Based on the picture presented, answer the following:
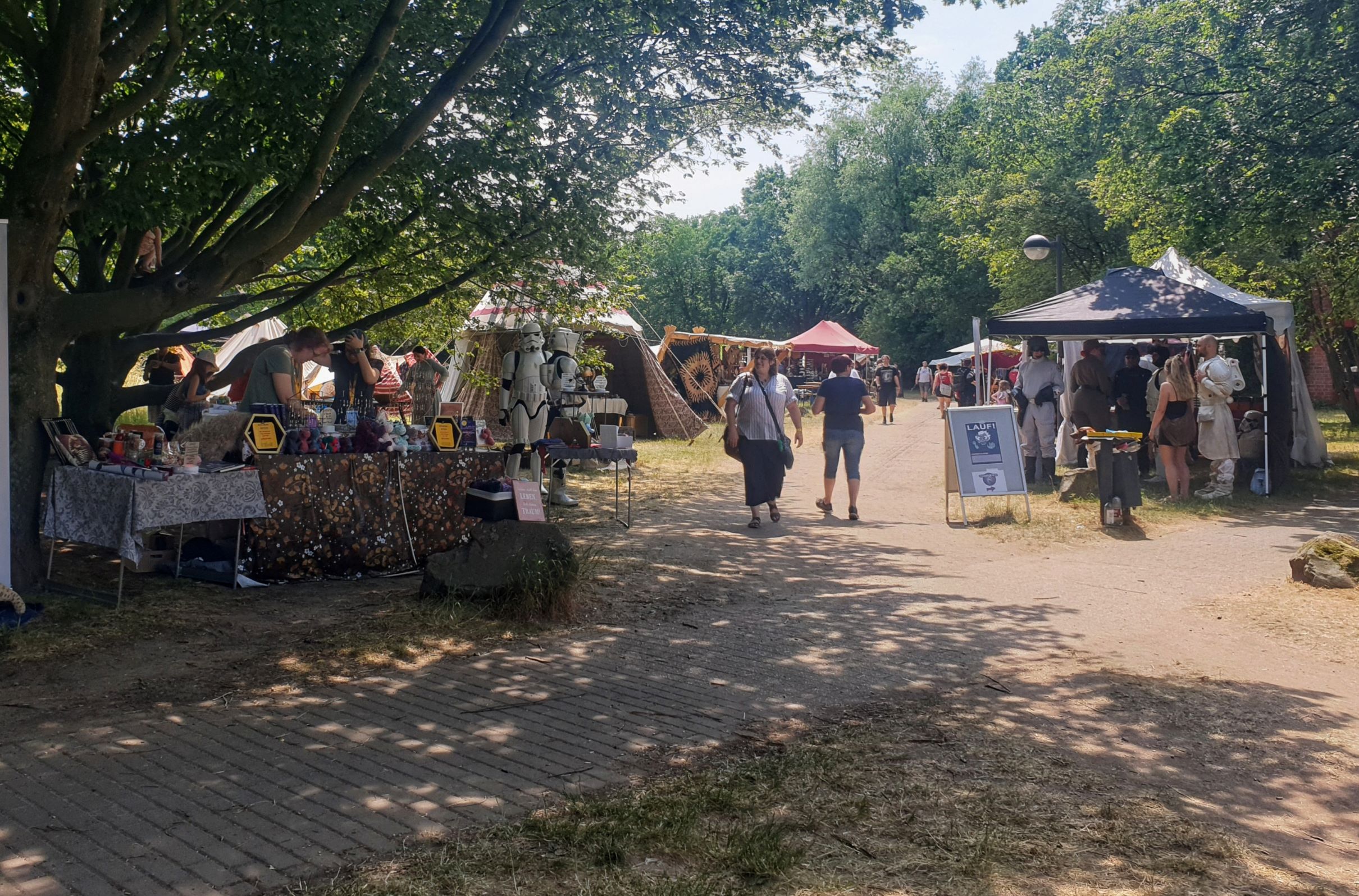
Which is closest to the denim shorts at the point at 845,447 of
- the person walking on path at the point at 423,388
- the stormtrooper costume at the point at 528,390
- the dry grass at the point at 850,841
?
the stormtrooper costume at the point at 528,390

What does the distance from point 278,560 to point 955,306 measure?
48553mm

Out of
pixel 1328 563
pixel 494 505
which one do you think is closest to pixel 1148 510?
pixel 1328 563

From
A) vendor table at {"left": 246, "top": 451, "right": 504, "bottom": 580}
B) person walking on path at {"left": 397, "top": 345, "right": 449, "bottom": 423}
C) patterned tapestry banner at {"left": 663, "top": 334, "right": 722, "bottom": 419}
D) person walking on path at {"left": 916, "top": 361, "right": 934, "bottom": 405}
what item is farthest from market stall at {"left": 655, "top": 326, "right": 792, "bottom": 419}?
vendor table at {"left": 246, "top": 451, "right": 504, "bottom": 580}

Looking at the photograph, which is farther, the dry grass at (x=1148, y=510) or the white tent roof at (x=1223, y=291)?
the white tent roof at (x=1223, y=291)

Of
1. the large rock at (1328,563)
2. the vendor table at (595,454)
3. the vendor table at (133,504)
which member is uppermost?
the vendor table at (595,454)

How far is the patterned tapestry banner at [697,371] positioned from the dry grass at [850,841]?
78.5 feet

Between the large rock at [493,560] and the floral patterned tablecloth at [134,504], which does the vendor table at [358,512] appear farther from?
the large rock at [493,560]

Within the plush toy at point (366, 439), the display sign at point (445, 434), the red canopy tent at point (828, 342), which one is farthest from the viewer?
the red canopy tent at point (828, 342)

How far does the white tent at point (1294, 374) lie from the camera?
1498cm

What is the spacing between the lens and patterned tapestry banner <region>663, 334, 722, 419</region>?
29.0 m

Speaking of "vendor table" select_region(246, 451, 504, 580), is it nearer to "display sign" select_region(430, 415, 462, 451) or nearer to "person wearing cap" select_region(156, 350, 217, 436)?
"display sign" select_region(430, 415, 462, 451)

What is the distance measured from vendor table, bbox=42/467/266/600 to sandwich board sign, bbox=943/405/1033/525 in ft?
24.5

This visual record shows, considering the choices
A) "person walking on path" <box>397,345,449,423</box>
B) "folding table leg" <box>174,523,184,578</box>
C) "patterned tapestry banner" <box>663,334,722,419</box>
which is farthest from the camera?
"patterned tapestry banner" <box>663,334,722,419</box>

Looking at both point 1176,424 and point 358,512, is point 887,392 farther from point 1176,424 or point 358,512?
point 358,512
